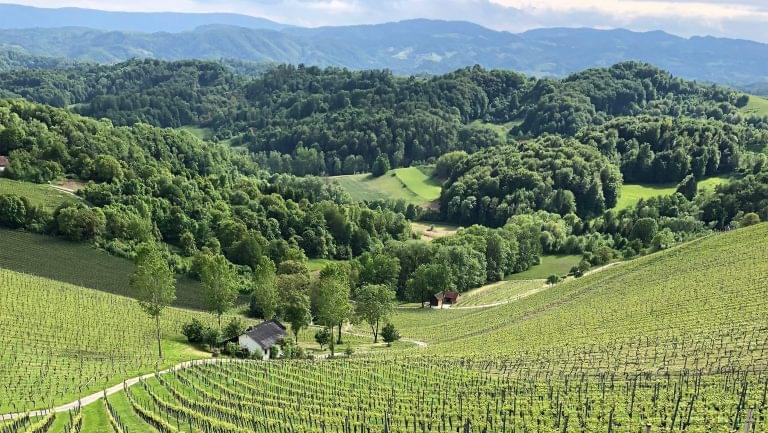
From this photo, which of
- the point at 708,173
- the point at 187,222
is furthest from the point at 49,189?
the point at 708,173

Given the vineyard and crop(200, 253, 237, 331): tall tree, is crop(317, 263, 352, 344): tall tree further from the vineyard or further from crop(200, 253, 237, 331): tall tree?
crop(200, 253, 237, 331): tall tree

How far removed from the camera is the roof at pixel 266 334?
218 ft

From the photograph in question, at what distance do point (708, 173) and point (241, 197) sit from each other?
138m

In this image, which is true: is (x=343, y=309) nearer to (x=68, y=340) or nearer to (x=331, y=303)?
(x=331, y=303)

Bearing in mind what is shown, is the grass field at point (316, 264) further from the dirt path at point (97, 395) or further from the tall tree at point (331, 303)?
the dirt path at point (97, 395)

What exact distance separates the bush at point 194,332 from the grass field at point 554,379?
14.2 m

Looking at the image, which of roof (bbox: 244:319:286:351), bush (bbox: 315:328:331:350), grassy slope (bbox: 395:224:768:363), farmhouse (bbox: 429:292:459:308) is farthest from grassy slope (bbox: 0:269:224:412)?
farmhouse (bbox: 429:292:459:308)

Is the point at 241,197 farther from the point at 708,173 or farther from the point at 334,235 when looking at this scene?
the point at 708,173

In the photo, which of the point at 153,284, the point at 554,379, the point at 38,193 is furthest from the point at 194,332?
the point at 38,193

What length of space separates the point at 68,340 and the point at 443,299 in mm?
64338

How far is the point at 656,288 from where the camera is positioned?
249 ft

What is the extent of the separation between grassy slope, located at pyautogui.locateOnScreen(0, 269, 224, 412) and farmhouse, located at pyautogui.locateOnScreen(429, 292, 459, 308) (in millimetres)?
40594

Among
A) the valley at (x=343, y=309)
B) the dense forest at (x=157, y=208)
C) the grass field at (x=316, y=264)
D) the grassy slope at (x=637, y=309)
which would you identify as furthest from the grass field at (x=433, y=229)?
the grassy slope at (x=637, y=309)

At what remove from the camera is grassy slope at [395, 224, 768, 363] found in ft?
192
